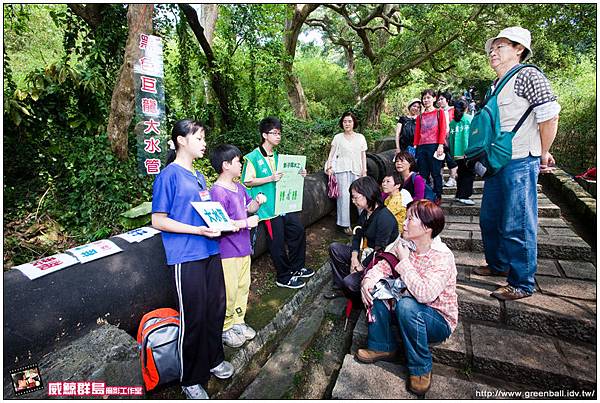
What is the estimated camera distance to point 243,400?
213cm

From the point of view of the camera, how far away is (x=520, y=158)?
2.38 meters

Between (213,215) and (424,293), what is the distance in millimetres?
1446

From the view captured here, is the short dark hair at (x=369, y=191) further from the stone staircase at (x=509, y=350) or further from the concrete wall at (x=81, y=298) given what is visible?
the concrete wall at (x=81, y=298)

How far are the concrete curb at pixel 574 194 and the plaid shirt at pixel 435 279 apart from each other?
383 centimetres

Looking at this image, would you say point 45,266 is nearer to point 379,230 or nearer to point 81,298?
point 81,298

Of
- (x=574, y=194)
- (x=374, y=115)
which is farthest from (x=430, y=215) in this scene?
(x=374, y=115)

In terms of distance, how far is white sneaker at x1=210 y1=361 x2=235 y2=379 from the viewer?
227cm

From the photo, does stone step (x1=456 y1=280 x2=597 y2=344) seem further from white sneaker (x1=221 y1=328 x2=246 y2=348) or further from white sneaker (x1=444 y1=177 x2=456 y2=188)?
white sneaker (x1=444 y1=177 x2=456 y2=188)

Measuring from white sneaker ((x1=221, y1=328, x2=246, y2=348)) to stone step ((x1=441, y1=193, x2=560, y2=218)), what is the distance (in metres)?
3.58

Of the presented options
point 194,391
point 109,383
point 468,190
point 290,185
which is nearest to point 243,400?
point 194,391

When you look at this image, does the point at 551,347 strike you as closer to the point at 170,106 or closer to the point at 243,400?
the point at 243,400

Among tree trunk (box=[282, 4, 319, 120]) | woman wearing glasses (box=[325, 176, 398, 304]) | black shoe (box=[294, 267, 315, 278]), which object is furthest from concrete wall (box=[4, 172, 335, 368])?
tree trunk (box=[282, 4, 319, 120])

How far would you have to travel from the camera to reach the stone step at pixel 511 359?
6.32 ft

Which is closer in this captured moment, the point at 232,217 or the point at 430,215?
the point at 430,215
